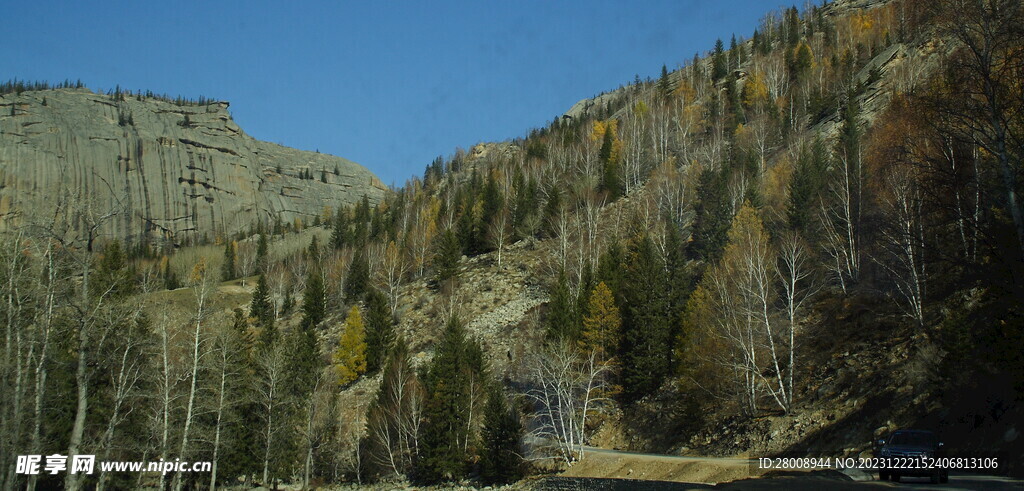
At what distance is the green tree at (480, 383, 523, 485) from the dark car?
21.4 m

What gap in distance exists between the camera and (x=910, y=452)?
59.7 ft

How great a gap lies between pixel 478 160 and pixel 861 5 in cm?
9692

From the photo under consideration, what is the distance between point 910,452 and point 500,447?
23066 millimetres

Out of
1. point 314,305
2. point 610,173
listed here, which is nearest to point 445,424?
point 314,305

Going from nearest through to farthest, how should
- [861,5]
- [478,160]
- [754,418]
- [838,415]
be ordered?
[838,415] < [754,418] < [861,5] < [478,160]

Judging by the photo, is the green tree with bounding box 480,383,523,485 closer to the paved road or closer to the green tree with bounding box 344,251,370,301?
the paved road

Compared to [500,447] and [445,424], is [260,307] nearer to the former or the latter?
[445,424]

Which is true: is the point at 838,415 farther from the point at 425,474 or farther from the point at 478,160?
the point at 478,160

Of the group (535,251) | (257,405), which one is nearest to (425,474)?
(257,405)

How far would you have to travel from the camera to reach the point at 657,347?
150 ft

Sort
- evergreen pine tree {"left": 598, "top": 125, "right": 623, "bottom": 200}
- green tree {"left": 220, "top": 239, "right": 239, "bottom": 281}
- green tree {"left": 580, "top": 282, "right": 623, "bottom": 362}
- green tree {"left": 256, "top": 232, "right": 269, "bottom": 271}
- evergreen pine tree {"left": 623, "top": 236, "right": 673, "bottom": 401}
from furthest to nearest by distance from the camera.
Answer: green tree {"left": 220, "top": 239, "right": 239, "bottom": 281} < green tree {"left": 256, "top": 232, "right": 269, "bottom": 271} < evergreen pine tree {"left": 598, "top": 125, "right": 623, "bottom": 200} < green tree {"left": 580, "top": 282, "right": 623, "bottom": 362} < evergreen pine tree {"left": 623, "top": 236, "right": 673, "bottom": 401}

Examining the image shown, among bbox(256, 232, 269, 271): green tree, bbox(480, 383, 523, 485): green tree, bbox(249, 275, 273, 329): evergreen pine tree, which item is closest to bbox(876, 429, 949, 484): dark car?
bbox(480, 383, 523, 485): green tree

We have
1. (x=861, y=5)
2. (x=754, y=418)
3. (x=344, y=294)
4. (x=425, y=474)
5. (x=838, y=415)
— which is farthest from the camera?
(x=861, y=5)

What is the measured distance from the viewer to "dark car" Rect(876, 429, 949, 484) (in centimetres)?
1770
